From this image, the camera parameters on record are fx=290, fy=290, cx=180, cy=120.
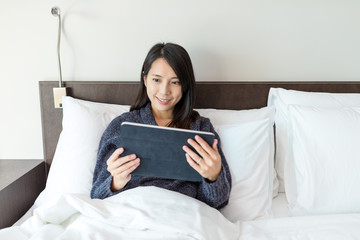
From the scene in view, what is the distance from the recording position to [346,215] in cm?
114

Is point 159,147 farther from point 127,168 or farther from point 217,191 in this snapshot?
point 217,191

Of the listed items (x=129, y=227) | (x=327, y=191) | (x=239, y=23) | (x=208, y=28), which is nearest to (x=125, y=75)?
(x=208, y=28)

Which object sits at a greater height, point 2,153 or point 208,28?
point 208,28

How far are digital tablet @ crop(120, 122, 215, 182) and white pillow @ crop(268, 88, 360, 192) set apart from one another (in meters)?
0.60

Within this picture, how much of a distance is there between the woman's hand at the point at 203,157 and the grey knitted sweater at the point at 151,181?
0.10 m

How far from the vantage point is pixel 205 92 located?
157cm

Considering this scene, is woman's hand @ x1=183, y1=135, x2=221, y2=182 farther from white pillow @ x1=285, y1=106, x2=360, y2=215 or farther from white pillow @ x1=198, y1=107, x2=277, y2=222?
white pillow @ x1=285, y1=106, x2=360, y2=215

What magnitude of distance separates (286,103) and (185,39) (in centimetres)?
62

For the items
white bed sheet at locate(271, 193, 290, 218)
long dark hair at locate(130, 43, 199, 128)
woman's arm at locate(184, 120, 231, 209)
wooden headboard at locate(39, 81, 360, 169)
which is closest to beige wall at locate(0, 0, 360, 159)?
wooden headboard at locate(39, 81, 360, 169)

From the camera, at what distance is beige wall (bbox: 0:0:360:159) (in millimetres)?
1535

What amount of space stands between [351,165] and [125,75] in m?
1.17

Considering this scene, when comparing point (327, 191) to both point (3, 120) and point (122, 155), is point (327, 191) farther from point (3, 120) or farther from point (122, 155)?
point (3, 120)

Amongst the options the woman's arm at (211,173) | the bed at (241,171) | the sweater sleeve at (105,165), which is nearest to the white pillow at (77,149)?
the bed at (241,171)

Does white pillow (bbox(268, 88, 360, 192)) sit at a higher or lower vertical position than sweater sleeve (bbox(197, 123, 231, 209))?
higher
